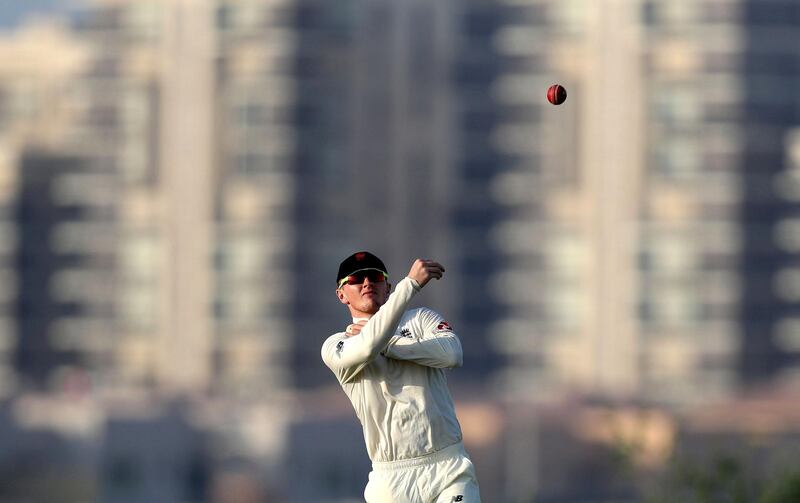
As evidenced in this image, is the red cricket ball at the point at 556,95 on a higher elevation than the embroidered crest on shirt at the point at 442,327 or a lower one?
higher

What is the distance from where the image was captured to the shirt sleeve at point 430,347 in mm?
12492

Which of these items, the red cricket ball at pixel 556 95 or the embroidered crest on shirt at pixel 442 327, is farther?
the red cricket ball at pixel 556 95

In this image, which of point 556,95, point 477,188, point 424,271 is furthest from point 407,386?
point 477,188

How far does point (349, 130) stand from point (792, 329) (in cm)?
3479

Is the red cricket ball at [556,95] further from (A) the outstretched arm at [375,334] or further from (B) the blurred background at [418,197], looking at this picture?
(B) the blurred background at [418,197]

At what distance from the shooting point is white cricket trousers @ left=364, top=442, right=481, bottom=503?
12.7 metres

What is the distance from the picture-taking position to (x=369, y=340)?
40.0 ft

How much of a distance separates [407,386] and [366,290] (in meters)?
0.64

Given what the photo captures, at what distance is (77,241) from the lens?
156 metres

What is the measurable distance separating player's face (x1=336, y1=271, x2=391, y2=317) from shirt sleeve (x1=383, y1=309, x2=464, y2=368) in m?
0.24

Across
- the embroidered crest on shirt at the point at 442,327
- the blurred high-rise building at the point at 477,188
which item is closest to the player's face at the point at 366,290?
the embroidered crest on shirt at the point at 442,327

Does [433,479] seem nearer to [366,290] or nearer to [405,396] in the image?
[405,396]

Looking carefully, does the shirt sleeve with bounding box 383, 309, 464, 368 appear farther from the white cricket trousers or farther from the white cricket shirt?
the white cricket trousers

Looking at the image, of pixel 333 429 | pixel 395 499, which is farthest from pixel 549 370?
pixel 395 499
